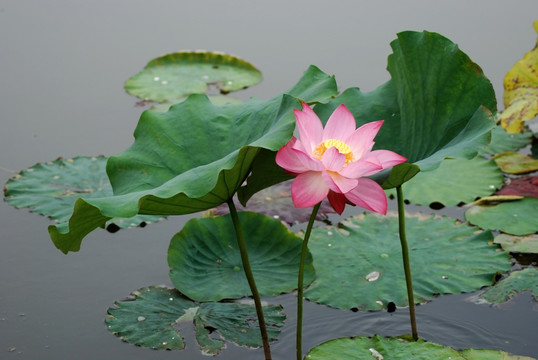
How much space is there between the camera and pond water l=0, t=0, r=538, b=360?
202 centimetres

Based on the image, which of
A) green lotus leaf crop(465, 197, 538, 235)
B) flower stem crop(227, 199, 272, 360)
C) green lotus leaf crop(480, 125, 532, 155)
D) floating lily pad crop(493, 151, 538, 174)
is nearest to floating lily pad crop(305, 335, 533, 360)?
flower stem crop(227, 199, 272, 360)

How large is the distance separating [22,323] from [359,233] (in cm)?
102

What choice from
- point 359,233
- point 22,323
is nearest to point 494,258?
point 359,233

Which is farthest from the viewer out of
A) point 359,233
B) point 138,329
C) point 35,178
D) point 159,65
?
point 159,65

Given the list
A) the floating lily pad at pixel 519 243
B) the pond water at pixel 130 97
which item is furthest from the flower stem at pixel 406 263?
the floating lily pad at pixel 519 243

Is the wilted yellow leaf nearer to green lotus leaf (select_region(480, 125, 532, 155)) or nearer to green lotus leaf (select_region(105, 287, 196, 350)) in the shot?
green lotus leaf (select_region(480, 125, 532, 155))

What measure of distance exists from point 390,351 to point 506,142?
5.11 ft

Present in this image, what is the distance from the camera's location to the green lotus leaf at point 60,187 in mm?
2584

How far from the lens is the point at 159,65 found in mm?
3752

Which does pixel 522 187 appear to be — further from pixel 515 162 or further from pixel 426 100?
pixel 426 100

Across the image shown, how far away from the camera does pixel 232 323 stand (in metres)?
2.00

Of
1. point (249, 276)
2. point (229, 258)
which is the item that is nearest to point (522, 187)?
point (229, 258)

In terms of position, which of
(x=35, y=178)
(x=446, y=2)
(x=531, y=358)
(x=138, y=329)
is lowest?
(x=531, y=358)

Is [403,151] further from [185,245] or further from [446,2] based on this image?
[446,2]
